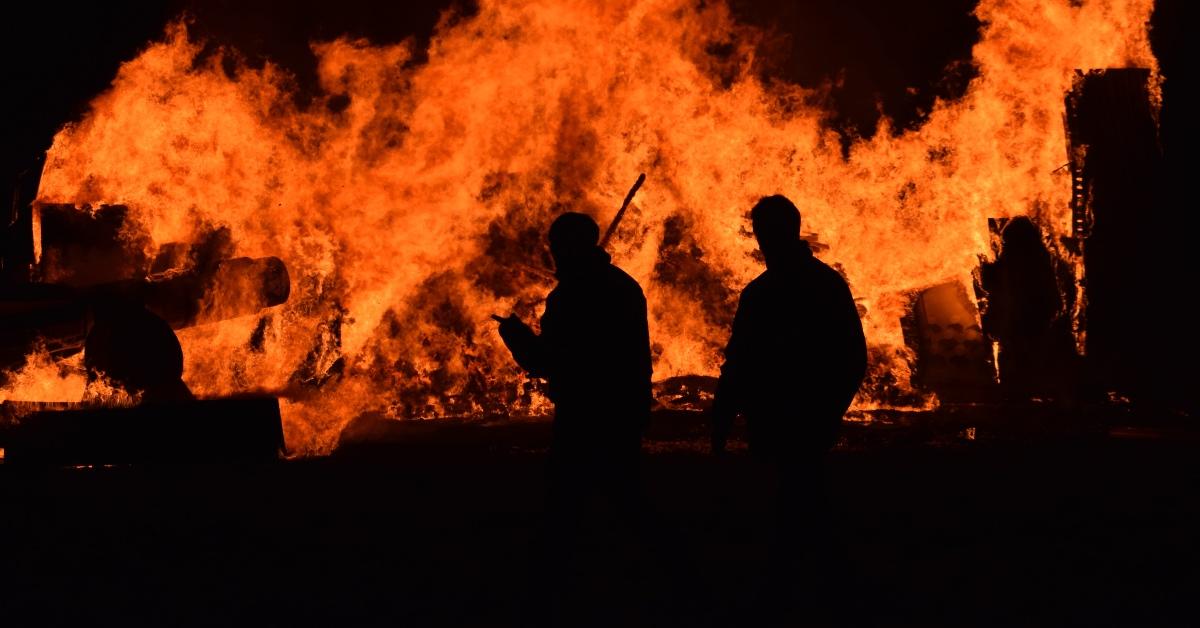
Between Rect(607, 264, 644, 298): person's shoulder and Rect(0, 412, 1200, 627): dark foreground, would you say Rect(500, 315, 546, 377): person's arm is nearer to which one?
Rect(607, 264, 644, 298): person's shoulder

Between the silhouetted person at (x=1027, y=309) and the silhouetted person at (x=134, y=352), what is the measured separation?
637 centimetres

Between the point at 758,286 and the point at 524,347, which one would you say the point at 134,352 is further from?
the point at 758,286

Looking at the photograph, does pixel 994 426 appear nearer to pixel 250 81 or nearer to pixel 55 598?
pixel 55 598

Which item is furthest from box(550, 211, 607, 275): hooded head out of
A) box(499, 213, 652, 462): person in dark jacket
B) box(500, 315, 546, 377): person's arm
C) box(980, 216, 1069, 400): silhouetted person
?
box(980, 216, 1069, 400): silhouetted person

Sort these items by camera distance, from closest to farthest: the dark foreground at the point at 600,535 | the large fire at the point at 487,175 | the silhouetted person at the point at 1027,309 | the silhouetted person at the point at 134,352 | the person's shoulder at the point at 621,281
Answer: the person's shoulder at the point at 621,281
the dark foreground at the point at 600,535
the silhouetted person at the point at 134,352
the silhouetted person at the point at 1027,309
the large fire at the point at 487,175

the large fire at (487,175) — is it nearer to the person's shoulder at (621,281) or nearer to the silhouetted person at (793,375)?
the person's shoulder at (621,281)

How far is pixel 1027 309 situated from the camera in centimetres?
739

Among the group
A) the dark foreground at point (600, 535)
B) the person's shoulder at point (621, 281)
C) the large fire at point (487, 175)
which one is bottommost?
the dark foreground at point (600, 535)

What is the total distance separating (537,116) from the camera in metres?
8.71

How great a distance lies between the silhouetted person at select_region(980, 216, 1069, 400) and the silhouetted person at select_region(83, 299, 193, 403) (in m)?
6.37

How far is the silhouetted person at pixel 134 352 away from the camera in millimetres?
6957

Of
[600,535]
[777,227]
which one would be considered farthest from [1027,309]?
[777,227]

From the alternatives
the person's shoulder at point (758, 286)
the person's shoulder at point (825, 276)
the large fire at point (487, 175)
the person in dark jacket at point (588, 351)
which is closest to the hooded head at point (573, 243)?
the person in dark jacket at point (588, 351)

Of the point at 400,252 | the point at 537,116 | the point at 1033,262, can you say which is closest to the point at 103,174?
the point at 400,252
